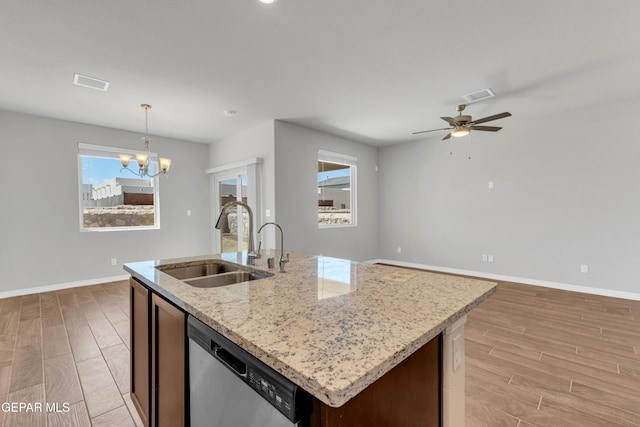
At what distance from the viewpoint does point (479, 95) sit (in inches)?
142

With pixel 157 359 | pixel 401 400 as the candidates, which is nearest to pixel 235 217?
pixel 157 359

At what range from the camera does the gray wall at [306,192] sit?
4605 millimetres

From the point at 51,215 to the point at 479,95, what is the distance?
20.8ft

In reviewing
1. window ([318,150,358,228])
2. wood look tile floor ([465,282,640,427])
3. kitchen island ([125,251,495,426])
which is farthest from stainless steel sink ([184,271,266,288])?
window ([318,150,358,228])

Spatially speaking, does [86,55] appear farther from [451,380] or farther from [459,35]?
[451,380]

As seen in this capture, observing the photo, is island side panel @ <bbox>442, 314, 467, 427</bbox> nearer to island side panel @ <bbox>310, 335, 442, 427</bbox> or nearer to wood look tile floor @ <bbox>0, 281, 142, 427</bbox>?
island side panel @ <bbox>310, 335, 442, 427</bbox>

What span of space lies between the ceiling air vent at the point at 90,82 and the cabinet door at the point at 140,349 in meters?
2.61

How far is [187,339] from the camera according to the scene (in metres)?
1.12

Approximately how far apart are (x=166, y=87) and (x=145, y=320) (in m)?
2.81

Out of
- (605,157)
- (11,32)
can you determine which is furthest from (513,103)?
(11,32)

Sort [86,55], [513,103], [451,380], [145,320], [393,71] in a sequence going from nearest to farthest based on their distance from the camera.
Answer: [451,380] → [145,320] → [86,55] → [393,71] → [513,103]

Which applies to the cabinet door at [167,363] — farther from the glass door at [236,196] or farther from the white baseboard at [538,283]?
the white baseboard at [538,283]

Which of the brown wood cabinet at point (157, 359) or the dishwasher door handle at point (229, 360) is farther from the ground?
the dishwasher door handle at point (229, 360)

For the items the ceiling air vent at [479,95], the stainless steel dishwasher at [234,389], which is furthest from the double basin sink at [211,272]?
the ceiling air vent at [479,95]
